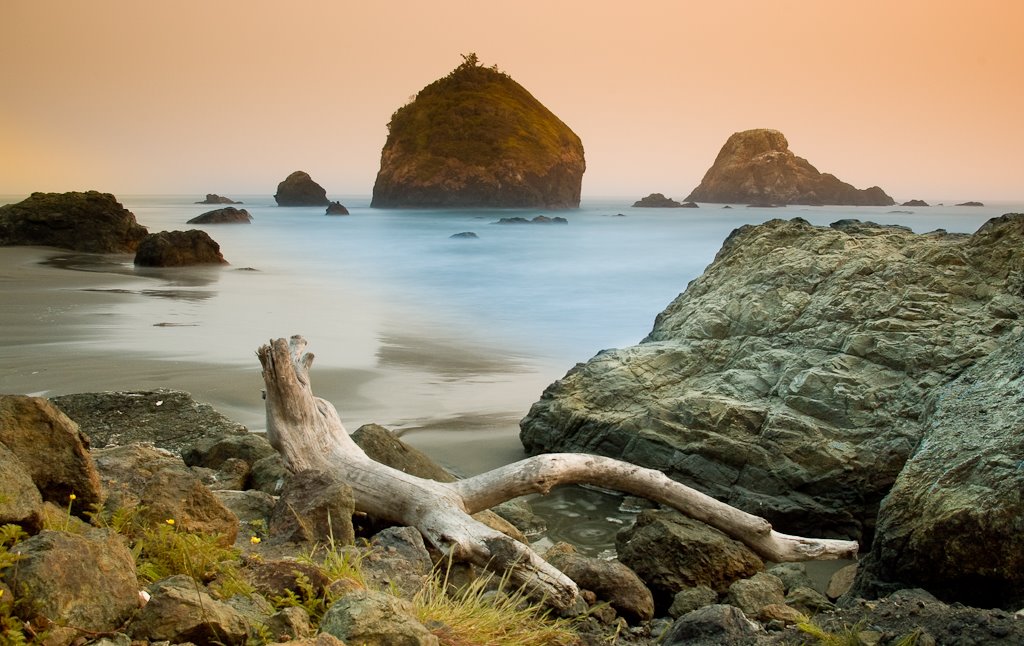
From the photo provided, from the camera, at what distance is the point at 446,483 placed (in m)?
5.36

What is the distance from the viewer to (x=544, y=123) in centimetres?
5003

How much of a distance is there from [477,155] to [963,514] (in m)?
44.2

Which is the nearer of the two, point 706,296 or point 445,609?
point 445,609

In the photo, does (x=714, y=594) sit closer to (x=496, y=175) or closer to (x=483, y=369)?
(x=483, y=369)

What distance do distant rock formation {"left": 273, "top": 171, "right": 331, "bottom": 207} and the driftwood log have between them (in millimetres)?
45316

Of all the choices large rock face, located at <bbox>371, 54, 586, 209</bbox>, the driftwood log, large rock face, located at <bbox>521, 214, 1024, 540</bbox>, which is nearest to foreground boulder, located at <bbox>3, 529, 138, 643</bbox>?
the driftwood log

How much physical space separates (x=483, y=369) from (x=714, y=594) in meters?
6.63

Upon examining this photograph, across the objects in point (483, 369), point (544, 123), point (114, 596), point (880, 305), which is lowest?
point (483, 369)

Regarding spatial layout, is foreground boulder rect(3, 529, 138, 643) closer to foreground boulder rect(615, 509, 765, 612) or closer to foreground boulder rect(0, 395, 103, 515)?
foreground boulder rect(0, 395, 103, 515)

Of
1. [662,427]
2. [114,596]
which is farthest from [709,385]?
[114,596]

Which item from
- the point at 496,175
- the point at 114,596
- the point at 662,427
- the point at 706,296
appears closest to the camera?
the point at 114,596

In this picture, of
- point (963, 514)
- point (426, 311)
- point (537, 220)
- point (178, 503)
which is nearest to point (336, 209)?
point (537, 220)

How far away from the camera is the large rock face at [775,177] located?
2888cm

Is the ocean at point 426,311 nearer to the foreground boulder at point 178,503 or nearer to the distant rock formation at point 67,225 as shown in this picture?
A: the distant rock formation at point 67,225
